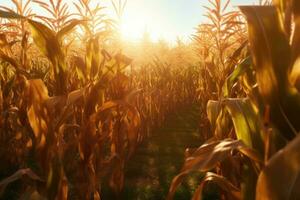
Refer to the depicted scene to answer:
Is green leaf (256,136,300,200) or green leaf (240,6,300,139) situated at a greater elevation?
green leaf (240,6,300,139)

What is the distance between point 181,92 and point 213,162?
23.0 ft

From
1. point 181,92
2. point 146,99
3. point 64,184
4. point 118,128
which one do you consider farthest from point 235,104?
point 181,92

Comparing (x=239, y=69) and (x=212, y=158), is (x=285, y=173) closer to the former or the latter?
(x=212, y=158)

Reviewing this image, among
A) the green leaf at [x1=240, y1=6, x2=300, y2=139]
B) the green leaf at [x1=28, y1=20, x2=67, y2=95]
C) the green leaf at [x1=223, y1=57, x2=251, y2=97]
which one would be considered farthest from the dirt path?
the green leaf at [x1=240, y1=6, x2=300, y2=139]

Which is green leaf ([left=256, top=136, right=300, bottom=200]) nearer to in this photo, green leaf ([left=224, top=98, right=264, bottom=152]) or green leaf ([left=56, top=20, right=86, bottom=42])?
green leaf ([left=224, top=98, right=264, bottom=152])

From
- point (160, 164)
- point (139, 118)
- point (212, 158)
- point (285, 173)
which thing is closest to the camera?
point (285, 173)

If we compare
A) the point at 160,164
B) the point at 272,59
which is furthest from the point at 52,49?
the point at 160,164

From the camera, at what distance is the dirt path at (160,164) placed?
303cm

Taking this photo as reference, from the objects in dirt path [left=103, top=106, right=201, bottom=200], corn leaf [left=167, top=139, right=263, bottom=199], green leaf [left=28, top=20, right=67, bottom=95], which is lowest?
dirt path [left=103, top=106, right=201, bottom=200]

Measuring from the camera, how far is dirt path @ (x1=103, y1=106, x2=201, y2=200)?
3.03 metres

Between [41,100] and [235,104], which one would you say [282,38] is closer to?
[235,104]

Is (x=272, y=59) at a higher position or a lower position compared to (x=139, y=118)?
higher

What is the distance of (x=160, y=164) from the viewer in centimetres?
384

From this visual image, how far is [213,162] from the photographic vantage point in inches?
42.6
